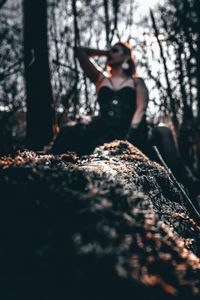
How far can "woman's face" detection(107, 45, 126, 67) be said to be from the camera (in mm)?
3779

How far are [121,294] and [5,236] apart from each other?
0.96 feet

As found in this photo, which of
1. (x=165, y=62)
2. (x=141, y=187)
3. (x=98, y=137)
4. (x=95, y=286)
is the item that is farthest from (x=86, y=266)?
(x=165, y=62)

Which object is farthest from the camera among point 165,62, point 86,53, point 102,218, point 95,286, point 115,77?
point 165,62

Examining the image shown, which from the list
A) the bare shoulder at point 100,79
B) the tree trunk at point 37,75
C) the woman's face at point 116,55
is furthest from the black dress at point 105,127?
the tree trunk at point 37,75

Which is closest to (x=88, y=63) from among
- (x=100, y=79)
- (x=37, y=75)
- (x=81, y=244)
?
(x=100, y=79)

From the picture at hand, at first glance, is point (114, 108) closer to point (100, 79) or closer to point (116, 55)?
point (100, 79)

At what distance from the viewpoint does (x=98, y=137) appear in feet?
10.0

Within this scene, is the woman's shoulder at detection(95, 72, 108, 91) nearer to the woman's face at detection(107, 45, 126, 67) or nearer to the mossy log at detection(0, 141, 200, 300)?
the woman's face at detection(107, 45, 126, 67)

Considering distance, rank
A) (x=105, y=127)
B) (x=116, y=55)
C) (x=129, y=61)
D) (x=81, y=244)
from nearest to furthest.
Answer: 1. (x=81, y=244)
2. (x=105, y=127)
3. (x=116, y=55)
4. (x=129, y=61)

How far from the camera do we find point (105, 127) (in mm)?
3238

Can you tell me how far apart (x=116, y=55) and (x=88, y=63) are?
534 mm

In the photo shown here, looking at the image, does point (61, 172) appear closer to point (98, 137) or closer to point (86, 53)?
point (98, 137)

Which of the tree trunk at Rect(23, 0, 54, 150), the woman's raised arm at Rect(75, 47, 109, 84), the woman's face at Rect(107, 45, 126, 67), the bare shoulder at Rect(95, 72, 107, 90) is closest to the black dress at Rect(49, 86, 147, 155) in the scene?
the bare shoulder at Rect(95, 72, 107, 90)

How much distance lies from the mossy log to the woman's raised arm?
3.46 m
